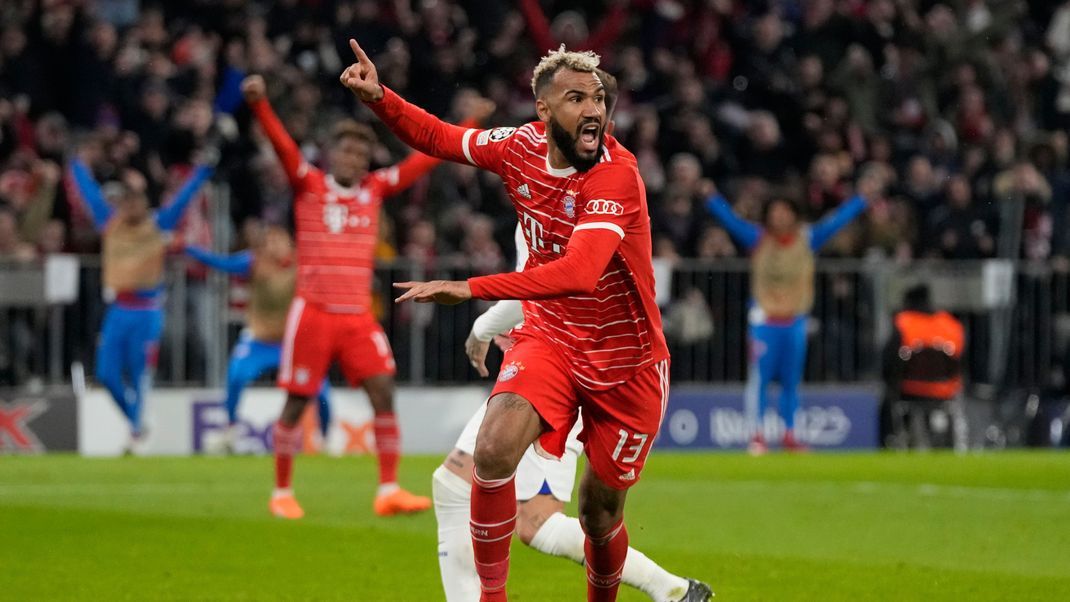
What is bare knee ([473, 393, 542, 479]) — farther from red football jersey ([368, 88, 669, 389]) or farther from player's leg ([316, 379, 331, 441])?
player's leg ([316, 379, 331, 441])

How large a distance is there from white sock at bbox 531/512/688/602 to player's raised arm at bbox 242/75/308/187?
Answer: 16.1ft

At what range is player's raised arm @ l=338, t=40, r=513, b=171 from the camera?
23.4 ft

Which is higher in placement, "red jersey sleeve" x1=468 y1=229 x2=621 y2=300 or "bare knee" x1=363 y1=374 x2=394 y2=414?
"red jersey sleeve" x1=468 y1=229 x2=621 y2=300

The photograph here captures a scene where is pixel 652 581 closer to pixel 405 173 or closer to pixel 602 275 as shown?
pixel 602 275

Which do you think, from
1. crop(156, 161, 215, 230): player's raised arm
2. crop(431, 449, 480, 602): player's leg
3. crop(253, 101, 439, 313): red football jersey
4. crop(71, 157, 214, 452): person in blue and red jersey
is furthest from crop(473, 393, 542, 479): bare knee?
crop(71, 157, 214, 452): person in blue and red jersey

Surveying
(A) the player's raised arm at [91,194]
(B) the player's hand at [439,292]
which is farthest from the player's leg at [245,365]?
(B) the player's hand at [439,292]

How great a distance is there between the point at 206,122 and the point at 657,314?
12819mm

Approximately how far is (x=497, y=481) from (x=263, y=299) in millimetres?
11760

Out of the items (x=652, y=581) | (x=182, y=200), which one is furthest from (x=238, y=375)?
(x=652, y=581)

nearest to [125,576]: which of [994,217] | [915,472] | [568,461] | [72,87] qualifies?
[568,461]

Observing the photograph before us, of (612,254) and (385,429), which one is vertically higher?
(612,254)

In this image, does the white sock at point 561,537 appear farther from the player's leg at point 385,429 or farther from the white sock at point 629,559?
the player's leg at point 385,429

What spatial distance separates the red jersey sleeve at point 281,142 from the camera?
1203 centimetres

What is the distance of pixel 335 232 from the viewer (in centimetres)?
1296
